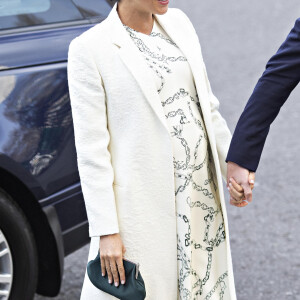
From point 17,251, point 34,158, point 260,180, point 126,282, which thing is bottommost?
point 260,180

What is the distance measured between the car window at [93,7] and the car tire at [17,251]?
953 millimetres

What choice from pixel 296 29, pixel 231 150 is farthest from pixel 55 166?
pixel 296 29

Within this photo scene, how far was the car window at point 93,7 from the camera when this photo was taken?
3824 mm

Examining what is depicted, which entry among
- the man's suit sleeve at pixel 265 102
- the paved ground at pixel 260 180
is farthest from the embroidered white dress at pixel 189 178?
the paved ground at pixel 260 180

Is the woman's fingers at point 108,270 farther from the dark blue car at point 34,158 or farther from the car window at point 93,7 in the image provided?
the car window at point 93,7

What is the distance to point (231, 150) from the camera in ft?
8.57

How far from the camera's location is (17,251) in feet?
11.6

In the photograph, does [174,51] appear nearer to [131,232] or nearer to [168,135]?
[168,135]

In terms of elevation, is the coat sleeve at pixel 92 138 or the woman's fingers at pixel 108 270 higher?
the coat sleeve at pixel 92 138

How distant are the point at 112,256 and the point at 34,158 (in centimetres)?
95

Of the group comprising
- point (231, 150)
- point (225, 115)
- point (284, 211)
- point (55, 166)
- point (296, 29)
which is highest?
point (296, 29)

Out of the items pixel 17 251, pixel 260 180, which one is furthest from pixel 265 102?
pixel 260 180

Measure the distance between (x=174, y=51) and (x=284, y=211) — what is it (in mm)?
2824

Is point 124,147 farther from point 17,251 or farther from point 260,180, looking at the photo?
point 260,180
